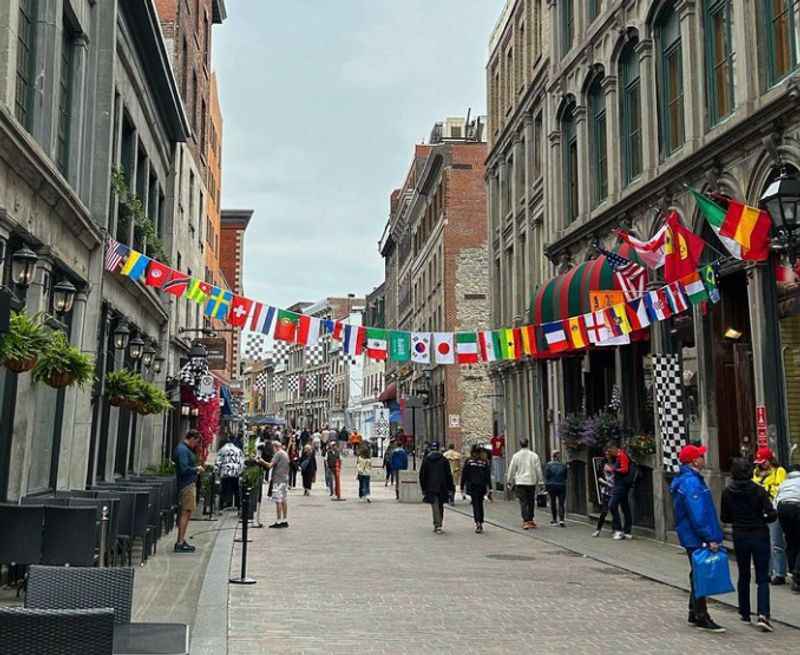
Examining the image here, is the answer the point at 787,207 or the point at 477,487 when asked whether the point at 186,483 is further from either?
the point at 787,207

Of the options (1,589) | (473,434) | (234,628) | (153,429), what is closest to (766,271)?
(234,628)

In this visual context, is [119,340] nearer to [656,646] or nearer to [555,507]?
[555,507]

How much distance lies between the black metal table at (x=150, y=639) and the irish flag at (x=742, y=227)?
10.1m

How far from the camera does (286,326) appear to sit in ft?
57.1

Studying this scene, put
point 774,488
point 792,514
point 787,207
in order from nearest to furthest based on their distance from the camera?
point 787,207 < point 792,514 < point 774,488

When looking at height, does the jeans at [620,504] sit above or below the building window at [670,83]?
below

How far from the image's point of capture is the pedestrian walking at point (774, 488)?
12.0m

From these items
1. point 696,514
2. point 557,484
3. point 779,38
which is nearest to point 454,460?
point 557,484

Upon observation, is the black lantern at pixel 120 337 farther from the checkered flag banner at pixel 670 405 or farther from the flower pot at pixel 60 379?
the checkered flag banner at pixel 670 405

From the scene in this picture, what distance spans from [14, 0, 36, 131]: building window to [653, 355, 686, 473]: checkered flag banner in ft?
37.1

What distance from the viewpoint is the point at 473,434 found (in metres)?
43.7

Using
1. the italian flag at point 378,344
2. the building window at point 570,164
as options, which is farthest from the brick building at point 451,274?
the italian flag at point 378,344

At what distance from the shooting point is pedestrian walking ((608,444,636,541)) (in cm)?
1712

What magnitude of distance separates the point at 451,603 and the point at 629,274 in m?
9.04
